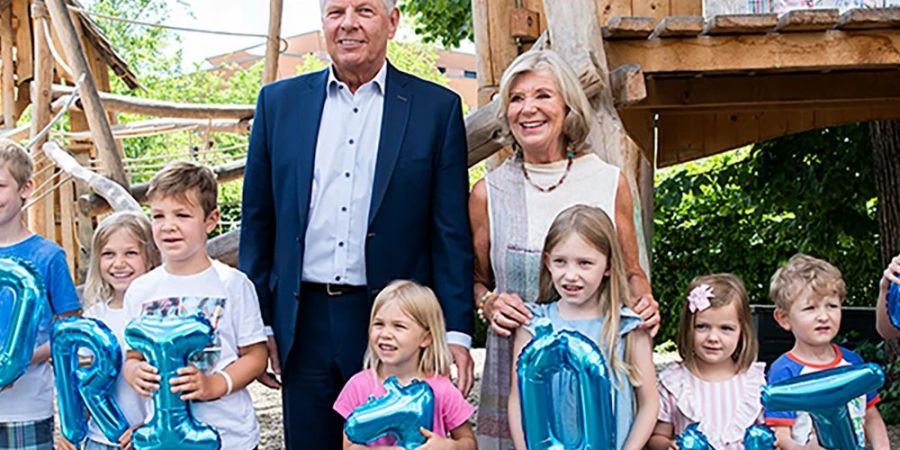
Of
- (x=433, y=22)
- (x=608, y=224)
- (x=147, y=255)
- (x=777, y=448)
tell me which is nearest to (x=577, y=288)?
(x=608, y=224)

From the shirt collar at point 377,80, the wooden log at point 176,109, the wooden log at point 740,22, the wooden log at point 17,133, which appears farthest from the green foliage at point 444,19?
the shirt collar at point 377,80

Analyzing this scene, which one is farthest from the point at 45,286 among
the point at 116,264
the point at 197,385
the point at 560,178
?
the point at 560,178

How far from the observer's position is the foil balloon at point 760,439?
239 centimetres

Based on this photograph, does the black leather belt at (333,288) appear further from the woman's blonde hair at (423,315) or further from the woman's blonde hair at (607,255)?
the woman's blonde hair at (607,255)

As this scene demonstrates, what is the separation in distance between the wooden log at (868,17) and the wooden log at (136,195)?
302 cm

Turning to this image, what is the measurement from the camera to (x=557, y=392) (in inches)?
91.7

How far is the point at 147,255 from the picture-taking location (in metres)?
2.93

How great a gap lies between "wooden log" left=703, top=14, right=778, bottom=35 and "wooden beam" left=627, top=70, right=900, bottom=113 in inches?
48.4

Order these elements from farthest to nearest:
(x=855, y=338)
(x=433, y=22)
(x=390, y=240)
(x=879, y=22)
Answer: (x=433, y=22) < (x=855, y=338) < (x=879, y=22) < (x=390, y=240)

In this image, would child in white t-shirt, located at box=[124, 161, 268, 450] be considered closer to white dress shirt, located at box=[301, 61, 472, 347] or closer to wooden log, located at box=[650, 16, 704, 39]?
white dress shirt, located at box=[301, 61, 472, 347]

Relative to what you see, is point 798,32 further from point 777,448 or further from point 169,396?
point 169,396

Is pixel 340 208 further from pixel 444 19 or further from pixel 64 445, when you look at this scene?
pixel 444 19

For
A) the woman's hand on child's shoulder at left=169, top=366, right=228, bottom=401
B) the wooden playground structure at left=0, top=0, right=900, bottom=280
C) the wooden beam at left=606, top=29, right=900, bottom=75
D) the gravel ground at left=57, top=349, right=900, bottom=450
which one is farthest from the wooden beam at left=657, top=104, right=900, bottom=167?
the woman's hand on child's shoulder at left=169, top=366, right=228, bottom=401

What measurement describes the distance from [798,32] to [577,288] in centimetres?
223
